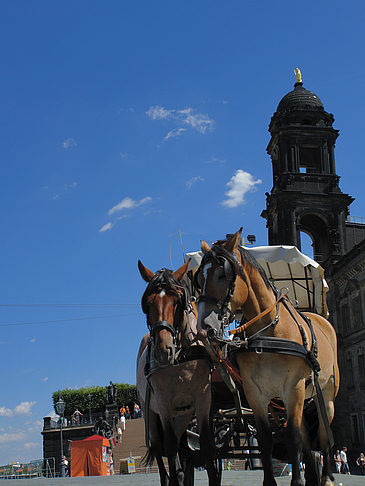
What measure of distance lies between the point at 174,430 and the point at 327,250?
43385 mm

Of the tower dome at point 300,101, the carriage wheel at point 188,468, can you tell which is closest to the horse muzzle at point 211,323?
the carriage wheel at point 188,468

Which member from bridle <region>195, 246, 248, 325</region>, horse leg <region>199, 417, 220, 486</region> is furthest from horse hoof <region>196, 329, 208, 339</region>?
horse leg <region>199, 417, 220, 486</region>

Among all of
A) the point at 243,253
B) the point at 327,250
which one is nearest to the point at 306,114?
the point at 327,250

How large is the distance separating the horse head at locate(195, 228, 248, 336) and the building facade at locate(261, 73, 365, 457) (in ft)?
119

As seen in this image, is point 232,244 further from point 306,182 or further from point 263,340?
point 306,182

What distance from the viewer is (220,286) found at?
6066 millimetres

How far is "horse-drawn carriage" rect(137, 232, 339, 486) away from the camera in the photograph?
6039 mm

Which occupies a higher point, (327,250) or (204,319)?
(327,250)

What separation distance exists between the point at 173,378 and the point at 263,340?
1262mm

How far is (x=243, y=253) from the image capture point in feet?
21.6

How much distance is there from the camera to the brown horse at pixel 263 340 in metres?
5.92

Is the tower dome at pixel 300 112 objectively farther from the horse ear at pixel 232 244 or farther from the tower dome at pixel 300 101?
the horse ear at pixel 232 244

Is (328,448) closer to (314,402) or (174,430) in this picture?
(314,402)

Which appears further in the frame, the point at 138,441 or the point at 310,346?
the point at 138,441
